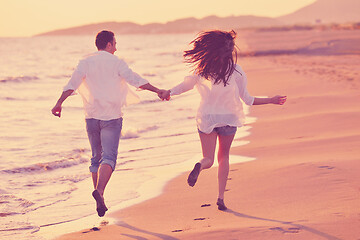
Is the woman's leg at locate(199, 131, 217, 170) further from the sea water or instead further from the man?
the sea water

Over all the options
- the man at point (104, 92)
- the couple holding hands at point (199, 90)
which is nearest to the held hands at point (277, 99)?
the couple holding hands at point (199, 90)

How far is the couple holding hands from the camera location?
17.7 feet

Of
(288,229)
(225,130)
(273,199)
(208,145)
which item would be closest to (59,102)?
(208,145)

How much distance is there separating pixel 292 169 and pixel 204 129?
167 cm

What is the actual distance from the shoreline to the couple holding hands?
42cm

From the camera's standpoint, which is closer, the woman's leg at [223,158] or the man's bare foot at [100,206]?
the man's bare foot at [100,206]

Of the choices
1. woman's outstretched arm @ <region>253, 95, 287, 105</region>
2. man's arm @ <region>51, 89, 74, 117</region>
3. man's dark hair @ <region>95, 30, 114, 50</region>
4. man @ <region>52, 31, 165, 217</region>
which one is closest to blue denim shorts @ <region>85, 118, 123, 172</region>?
man @ <region>52, 31, 165, 217</region>

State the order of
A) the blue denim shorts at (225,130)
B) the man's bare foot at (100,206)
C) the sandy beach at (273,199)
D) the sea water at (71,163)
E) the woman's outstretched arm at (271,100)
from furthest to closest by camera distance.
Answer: the sea water at (71,163) < the woman's outstretched arm at (271,100) < the blue denim shorts at (225,130) < the man's bare foot at (100,206) < the sandy beach at (273,199)

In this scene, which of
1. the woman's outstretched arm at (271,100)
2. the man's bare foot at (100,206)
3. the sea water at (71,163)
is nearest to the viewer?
the man's bare foot at (100,206)

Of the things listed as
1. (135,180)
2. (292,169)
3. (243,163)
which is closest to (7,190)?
(135,180)

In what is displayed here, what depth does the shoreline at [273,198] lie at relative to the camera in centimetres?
460

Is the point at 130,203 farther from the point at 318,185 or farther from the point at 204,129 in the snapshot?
the point at 318,185

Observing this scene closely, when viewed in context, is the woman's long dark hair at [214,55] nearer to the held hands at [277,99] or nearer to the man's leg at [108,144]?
the held hands at [277,99]

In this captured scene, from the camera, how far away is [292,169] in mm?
6602
